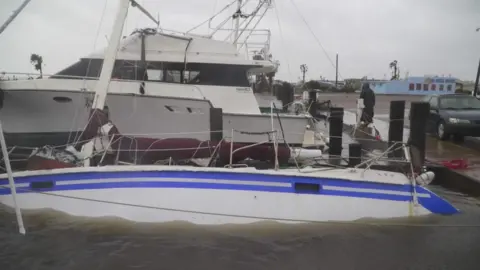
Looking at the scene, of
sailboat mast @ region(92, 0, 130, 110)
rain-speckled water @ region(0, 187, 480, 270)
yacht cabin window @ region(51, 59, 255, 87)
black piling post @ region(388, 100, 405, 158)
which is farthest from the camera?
yacht cabin window @ region(51, 59, 255, 87)

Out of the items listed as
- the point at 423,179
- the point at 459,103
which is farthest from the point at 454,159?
the point at 459,103

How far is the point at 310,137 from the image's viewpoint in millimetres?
12195

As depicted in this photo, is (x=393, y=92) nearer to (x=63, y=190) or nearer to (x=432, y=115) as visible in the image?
(x=432, y=115)

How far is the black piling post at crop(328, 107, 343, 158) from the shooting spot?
944cm

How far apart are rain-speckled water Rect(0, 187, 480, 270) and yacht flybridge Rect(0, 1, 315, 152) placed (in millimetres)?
4390

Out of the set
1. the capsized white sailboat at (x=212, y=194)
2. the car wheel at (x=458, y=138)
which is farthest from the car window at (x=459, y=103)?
the capsized white sailboat at (x=212, y=194)

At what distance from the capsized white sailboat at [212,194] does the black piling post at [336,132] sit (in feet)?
9.78

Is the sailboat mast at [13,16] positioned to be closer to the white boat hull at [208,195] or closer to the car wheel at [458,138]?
the white boat hull at [208,195]

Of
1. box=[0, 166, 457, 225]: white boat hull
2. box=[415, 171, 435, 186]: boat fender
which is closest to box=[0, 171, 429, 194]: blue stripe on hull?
box=[0, 166, 457, 225]: white boat hull

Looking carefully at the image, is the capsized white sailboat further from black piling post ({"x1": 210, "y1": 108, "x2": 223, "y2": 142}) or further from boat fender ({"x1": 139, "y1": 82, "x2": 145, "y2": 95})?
boat fender ({"x1": 139, "y1": 82, "x2": 145, "y2": 95})

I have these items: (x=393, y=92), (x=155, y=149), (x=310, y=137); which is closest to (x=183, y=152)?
(x=155, y=149)

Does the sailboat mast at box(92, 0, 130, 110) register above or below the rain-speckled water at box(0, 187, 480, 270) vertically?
above

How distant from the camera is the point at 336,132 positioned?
9.70 meters

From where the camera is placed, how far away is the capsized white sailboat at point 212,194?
20.4 ft
